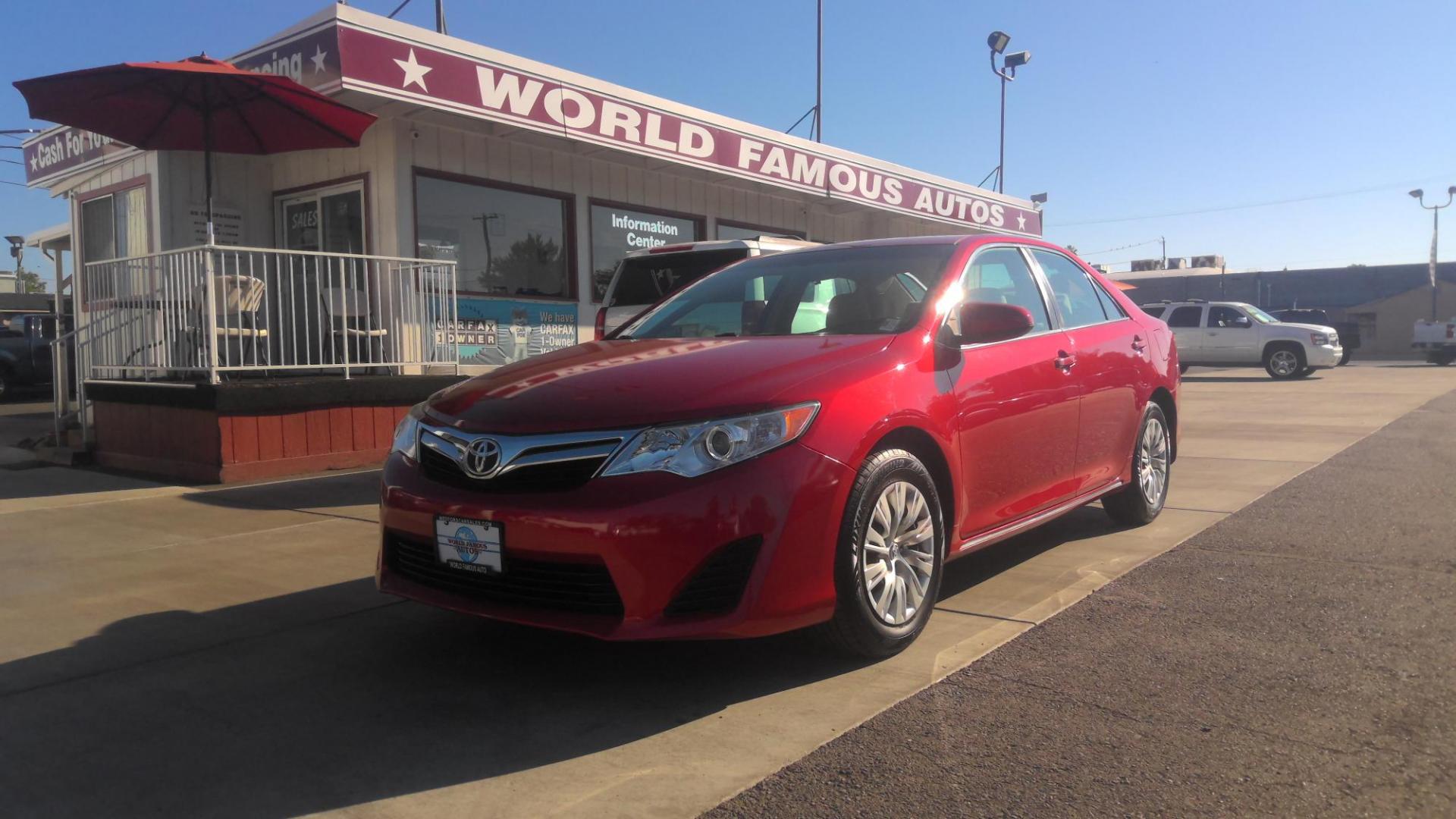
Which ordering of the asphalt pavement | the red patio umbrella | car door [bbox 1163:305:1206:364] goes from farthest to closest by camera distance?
car door [bbox 1163:305:1206:364], the red patio umbrella, the asphalt pavement

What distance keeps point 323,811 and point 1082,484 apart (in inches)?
148

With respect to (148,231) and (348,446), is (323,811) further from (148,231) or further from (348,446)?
(148,231)

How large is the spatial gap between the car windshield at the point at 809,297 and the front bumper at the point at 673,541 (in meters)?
1.09

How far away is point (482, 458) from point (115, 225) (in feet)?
34.2

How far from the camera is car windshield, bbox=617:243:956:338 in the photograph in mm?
4309

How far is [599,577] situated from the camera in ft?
10.4

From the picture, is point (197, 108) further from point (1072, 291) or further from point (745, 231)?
point (745, 231)

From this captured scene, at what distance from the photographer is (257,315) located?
9.32m

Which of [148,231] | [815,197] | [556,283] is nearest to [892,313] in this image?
[556,283]

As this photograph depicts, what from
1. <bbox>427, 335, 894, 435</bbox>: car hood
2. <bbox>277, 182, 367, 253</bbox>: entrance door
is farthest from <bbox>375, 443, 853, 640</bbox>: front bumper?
<bbox>277, 182, 367, 253</bbox>: entrance door

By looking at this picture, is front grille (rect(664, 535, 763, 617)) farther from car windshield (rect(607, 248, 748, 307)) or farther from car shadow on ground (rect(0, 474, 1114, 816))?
car windshield (rect(607, 248, 748, 307))

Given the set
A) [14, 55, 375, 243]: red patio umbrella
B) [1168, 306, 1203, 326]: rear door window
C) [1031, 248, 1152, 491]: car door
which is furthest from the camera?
[1168, 306, 1203, 326]: rear door window

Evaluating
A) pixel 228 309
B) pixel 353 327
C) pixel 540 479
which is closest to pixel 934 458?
pixel 540 479

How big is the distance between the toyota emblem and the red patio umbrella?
230 inches
